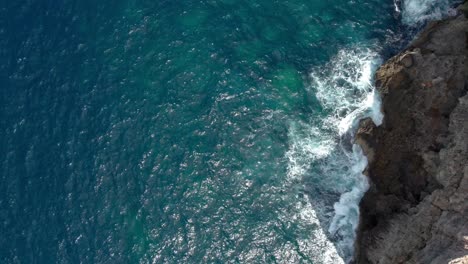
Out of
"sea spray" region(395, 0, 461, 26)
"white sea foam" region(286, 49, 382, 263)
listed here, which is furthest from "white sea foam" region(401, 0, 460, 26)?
"white sea foam" region(286, 49, 382, 263)

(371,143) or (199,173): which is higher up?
(371,143)

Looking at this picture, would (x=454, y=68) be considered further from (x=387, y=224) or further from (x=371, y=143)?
(x=387, y=224)

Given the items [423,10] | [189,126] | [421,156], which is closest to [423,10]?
[423,10]

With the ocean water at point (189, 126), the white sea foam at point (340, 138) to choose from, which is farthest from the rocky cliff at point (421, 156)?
the ocean water at point (189, 126)

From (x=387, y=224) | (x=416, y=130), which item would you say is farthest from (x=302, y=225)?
(x=416, y=130)

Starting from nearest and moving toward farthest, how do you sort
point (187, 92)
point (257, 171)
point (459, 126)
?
point (459, 126) < point (257, 171) < point (187, 92)

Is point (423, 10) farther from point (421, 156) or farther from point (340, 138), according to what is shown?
point (421, 156)

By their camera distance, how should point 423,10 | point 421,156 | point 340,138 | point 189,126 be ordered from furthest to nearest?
point 423,10 < point 189,126 < point 340,138 < point 421,156
